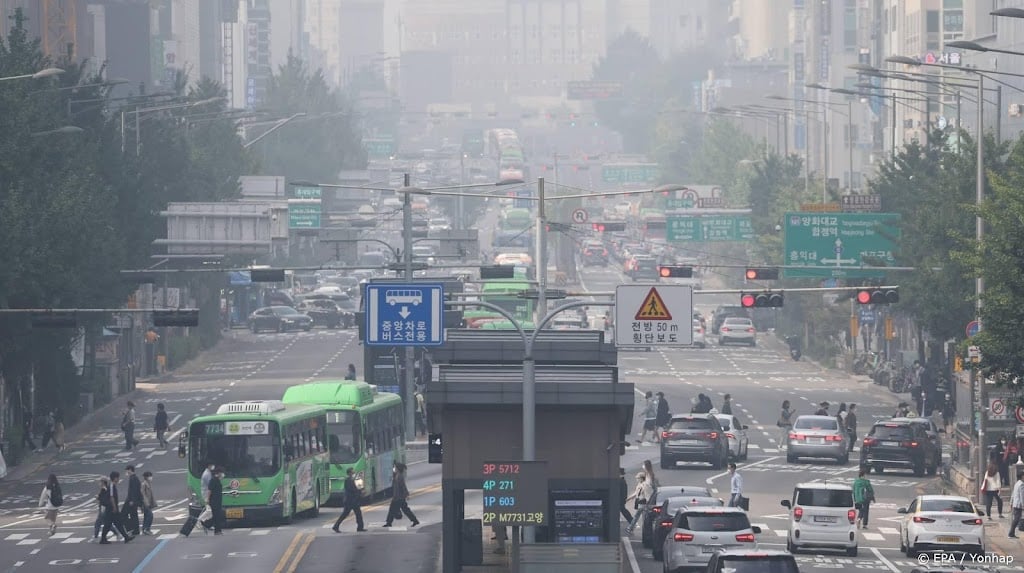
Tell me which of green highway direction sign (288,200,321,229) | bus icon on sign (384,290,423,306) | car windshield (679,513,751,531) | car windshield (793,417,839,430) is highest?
green highway direction sign (288,200,321,229)

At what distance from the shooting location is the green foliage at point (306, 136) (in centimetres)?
16412

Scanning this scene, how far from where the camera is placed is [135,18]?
14425 centimetres

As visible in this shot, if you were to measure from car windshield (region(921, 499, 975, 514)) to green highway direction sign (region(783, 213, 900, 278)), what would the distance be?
34.1 m

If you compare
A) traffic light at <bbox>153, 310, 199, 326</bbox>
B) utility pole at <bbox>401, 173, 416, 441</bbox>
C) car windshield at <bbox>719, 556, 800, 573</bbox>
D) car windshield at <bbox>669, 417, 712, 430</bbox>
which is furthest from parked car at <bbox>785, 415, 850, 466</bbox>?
car windshield at <bbox>719, 556, 800, 573</bbox>

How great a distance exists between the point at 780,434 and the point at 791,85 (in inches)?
5013

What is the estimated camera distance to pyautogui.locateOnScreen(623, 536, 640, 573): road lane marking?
43.6m

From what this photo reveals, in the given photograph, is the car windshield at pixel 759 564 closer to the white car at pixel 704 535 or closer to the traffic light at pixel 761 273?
the white car at pixel 704 535

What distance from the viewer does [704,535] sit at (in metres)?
40.2

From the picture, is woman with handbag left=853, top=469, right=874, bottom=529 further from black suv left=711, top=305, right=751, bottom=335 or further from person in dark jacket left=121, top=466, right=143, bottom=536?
black suv left=711, top=305, right=751, bottom=335

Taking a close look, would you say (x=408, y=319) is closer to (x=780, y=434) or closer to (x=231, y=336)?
(x=780, y=434)

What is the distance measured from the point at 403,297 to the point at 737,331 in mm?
69816

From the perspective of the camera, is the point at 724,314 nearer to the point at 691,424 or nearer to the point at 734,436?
the point at 734,436

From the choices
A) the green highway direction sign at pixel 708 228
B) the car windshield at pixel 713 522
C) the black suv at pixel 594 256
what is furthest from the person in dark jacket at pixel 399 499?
the black suv at pixel 594 256

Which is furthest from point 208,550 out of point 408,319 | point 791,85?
point 791,85
